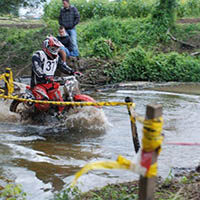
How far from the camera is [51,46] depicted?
7859mm

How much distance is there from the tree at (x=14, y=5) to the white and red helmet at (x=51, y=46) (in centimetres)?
649

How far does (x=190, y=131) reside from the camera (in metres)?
8.16

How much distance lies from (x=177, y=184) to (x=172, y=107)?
247 inches

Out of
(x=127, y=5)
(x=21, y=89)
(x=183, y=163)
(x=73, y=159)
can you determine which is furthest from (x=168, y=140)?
(x=127, y=5)

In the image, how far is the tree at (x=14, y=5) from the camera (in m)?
13.7

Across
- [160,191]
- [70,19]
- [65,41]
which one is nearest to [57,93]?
[160,191]

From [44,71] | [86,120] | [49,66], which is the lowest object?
[86,120]

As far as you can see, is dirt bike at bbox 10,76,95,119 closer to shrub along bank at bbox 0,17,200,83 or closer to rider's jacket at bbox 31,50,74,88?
rider's jacket at bbox 31,50,74,88

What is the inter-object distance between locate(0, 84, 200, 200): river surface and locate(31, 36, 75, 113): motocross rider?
771 millimetres

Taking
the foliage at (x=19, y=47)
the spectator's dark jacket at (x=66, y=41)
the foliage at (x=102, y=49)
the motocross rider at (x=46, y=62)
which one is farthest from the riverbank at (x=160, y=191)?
the foliage at (x=102, y=49)

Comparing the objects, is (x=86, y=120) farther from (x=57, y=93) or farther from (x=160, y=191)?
(x=160, y=191)

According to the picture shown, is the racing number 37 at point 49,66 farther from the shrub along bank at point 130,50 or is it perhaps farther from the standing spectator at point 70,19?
the shrub along bank at point 130,50

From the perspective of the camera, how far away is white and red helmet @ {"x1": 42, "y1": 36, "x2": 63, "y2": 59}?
7.83 m

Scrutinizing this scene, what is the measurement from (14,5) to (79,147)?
8.79 meters
